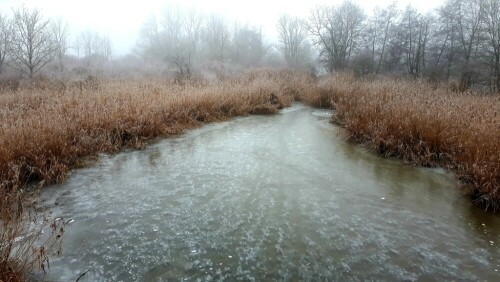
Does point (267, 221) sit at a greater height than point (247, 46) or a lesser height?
lesser

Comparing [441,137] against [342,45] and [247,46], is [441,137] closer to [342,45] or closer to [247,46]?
[342,45]

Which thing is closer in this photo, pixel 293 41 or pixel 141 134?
pixel 141 134

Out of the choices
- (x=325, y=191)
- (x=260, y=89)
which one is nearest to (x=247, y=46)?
(x=260, y=89)

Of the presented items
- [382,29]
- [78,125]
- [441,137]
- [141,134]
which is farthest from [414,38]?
[78,125]

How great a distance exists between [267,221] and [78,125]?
466 cm

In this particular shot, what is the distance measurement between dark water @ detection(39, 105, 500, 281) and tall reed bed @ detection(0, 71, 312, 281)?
426 mm

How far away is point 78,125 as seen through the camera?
605 cm

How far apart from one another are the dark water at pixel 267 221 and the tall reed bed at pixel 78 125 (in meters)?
0.43

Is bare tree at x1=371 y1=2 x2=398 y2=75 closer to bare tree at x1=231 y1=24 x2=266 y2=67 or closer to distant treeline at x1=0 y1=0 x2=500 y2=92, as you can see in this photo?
distant treeline at x1=0 y1=0 x2=500 y2=92

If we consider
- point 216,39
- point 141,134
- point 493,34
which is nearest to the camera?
point 141,134

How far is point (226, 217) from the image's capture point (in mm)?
3459

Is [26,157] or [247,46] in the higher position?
[247,46]

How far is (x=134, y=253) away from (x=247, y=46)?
40.2m

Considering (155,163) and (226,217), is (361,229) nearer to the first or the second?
(226,217)
